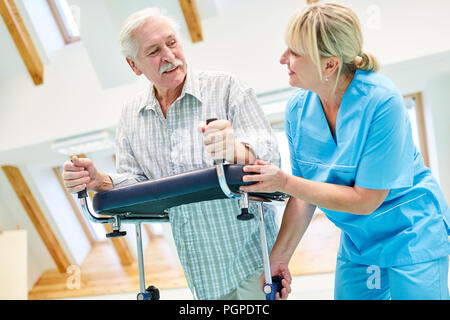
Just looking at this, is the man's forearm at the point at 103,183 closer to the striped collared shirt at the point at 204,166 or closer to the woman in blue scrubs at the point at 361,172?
the striped collared shirt at the point at 204,166

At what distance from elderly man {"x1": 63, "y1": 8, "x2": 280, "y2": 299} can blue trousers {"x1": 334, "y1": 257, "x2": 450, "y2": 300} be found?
24 centimetres

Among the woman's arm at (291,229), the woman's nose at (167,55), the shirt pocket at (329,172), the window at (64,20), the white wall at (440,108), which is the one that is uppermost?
the window at (64,20)

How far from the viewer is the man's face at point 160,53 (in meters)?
1.32

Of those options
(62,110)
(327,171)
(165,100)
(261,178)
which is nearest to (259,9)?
(62,110)

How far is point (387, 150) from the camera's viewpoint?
1057mm

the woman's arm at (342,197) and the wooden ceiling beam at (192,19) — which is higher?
the wooden ceiling beam at (192,19)

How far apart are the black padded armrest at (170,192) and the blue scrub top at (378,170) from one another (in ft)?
0.73

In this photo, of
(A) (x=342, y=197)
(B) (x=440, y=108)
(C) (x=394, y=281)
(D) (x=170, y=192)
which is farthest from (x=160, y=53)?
(B) (x=440, y=108)

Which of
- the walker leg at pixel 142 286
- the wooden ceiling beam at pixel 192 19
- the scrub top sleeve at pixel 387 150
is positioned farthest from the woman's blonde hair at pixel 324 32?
the wooden ceiling beam at pixel 192 19

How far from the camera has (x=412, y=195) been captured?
45.5 inches

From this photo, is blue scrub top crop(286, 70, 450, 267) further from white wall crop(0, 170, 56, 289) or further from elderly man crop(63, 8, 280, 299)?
white wall crop(0, 170, 56, 289)

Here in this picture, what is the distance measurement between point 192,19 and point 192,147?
9.61 feet

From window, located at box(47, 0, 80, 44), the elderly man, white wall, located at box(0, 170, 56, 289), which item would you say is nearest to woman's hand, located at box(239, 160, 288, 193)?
the elderly man
